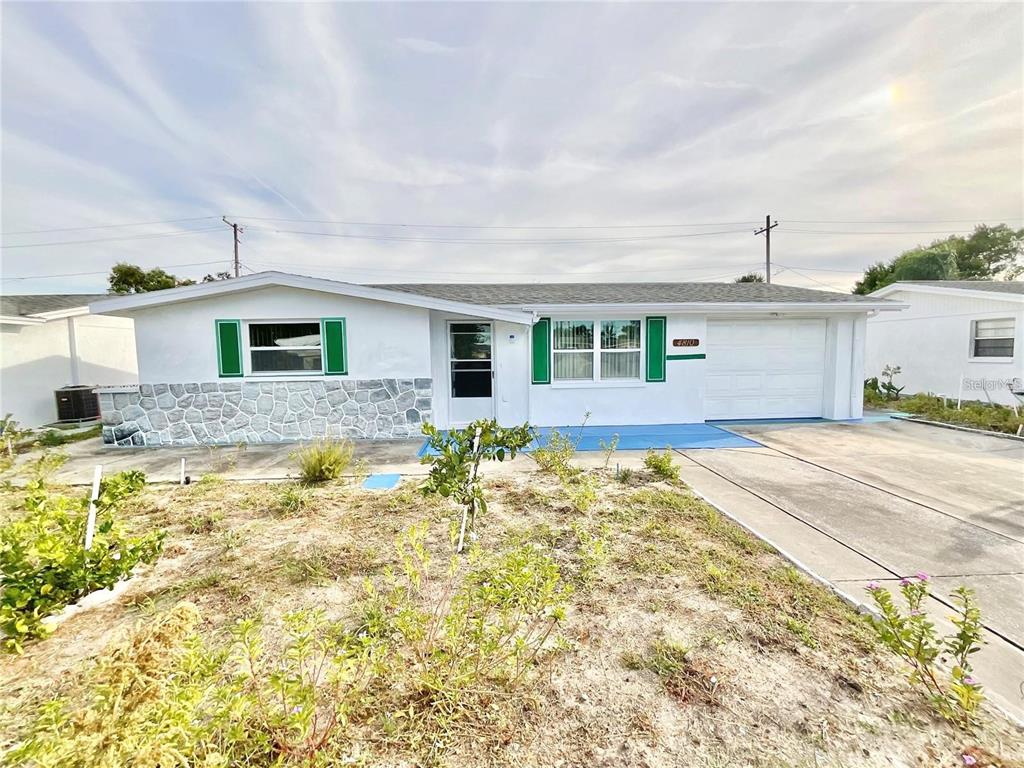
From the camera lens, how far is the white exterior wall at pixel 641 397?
29.4 ft

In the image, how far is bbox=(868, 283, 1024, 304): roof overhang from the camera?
1030 cm

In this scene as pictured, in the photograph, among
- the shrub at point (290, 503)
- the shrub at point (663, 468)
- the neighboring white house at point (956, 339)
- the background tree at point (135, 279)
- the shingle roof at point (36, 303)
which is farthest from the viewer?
the background tree at point (135, 279)

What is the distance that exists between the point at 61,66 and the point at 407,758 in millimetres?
11204

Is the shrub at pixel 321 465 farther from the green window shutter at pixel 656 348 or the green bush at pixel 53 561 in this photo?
the green window shutter at pixel 656 348

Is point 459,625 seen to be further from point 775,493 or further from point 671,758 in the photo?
point 775,493

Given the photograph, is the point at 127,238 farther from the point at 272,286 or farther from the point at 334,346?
the point at 334,346

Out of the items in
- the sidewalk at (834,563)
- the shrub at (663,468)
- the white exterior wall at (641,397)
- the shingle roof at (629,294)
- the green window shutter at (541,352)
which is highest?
the shingle roof at (629,294)

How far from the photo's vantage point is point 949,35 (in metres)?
6.36

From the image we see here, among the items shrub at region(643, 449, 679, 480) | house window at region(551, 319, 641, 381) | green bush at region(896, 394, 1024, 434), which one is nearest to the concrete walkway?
shrub at region(643, 449, 679, 480)

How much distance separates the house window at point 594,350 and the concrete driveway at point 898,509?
2.80 meters

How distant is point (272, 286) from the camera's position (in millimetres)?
7637

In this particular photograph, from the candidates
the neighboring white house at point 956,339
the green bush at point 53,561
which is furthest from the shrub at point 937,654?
the neighboring white house at point 956,339

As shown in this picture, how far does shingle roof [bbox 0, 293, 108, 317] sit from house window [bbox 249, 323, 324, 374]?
6.78 meters

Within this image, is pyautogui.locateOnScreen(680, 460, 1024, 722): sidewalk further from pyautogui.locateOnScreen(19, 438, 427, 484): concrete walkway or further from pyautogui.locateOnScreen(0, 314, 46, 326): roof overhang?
pyautogui.locateOnScreen(0, 314, 46, 326): roof overhang
